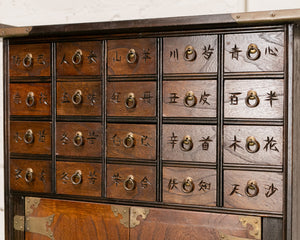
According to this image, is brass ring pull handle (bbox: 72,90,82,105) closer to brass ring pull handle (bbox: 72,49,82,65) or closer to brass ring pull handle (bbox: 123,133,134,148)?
brass ring pull handle (bbox: 72,49,82,65)

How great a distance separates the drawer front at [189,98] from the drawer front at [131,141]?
5.5 inches

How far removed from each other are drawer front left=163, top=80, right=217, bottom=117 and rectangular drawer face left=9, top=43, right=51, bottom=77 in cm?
69

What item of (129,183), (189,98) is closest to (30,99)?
(129,183)

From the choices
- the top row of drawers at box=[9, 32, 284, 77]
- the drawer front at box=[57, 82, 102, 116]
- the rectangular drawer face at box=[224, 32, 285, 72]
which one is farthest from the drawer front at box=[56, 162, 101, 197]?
the rectangular drawer face at box=[224, 32, 285, 72]

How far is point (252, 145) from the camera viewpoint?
1.99 meters

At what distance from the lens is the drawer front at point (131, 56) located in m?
2.12

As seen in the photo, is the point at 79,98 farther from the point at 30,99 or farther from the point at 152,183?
the point at 152,183

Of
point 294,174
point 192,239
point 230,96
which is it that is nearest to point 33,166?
point 192,239

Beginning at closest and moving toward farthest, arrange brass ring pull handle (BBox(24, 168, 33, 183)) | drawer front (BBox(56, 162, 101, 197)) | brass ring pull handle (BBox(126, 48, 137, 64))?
brass ring pull handle (BBox(126, 48, 137, 64)) < drawer front (BBox(56, 162, 101, 197)) < brass ring pull handle (BBox(24, 168, 33, 183))

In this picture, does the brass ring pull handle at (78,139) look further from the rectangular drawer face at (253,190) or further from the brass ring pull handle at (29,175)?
the rectangular drawer face at (253,190)

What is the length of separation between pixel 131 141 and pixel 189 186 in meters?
0.37

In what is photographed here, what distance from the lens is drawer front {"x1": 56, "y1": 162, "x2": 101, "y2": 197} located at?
224 centimetres

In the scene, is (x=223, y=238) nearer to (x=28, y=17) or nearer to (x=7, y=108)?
(x=7, y=108)

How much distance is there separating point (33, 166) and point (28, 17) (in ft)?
4.20
